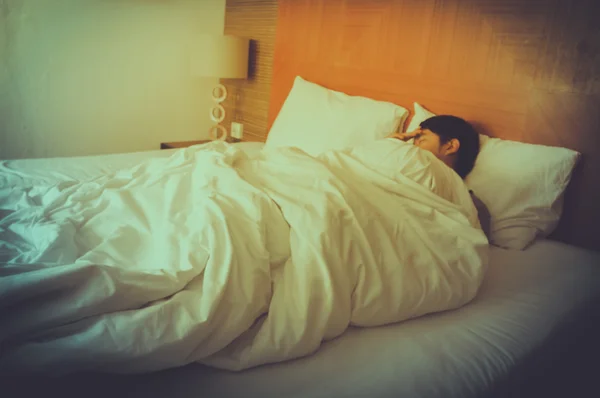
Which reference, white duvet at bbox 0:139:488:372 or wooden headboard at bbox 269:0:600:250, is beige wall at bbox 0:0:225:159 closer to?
wooden headboard at bbox 269:0:600:250

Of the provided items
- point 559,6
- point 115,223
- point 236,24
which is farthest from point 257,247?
point 236,24

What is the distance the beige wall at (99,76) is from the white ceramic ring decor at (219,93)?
0.60 feet

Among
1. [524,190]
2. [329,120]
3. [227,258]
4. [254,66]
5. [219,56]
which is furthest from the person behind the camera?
[254,66]

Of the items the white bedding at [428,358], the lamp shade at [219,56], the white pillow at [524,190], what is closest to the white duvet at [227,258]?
the white bedding at [428,358]

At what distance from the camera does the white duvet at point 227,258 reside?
0.71 meters

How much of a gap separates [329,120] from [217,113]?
4.31 ft

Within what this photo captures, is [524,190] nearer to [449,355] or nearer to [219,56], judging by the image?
[449,355]

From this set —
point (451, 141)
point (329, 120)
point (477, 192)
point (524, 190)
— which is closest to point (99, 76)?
point (329, 120)

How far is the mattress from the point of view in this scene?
2.52 feet

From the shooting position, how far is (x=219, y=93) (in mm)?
3227

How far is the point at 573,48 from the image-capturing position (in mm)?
1562

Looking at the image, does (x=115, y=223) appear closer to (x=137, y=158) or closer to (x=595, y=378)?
(x=137, y=158)

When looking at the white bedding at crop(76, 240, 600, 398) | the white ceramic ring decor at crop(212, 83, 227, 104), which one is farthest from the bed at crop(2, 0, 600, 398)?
the white ceramic ring decor at crop(212, 83, 227, 104)

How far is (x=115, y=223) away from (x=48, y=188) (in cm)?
43
